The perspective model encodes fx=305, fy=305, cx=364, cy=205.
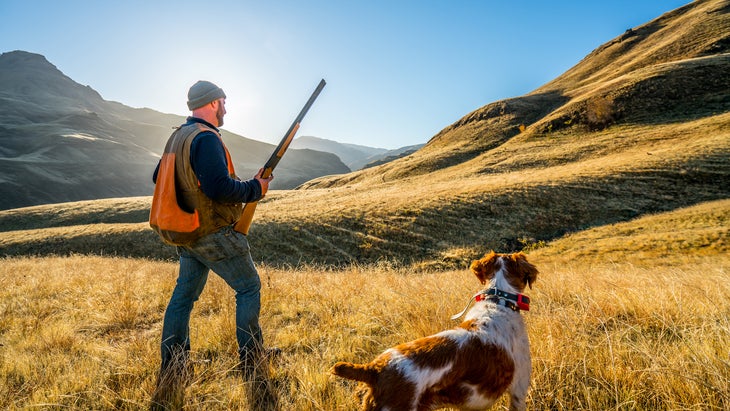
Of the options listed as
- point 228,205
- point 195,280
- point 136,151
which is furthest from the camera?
point 136,151

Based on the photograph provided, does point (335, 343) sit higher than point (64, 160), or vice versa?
point (64, 160)

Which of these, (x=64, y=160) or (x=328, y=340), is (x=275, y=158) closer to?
(x=328, y=340)

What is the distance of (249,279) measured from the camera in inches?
124

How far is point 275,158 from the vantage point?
402 centimetres

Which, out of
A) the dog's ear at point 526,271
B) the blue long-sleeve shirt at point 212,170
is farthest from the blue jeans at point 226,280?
the dog's ear at point 526,271

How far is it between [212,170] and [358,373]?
6.96 feet

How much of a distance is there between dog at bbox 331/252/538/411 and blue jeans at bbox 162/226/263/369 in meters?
1.57

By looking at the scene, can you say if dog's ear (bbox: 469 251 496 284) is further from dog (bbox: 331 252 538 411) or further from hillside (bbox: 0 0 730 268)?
hillside (bbox: 0 0 730 268)

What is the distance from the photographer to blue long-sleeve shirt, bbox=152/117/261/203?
9.07 feet

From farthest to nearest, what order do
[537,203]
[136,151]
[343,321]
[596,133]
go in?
1. [136,151]
2. [596,133]
3. [537,203]
4. [343,321]

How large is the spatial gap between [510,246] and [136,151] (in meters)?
162

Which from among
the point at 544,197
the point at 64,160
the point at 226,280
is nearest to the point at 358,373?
the point at 226,280

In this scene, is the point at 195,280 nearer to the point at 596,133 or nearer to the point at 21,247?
the point at 21,247

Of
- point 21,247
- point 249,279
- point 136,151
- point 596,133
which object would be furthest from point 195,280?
point 136,151
